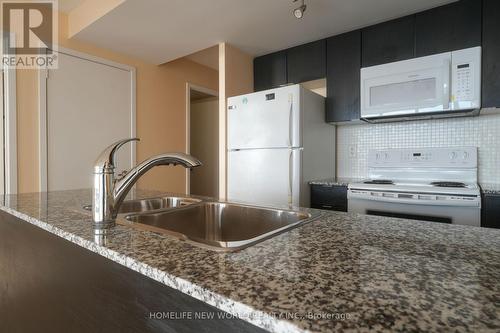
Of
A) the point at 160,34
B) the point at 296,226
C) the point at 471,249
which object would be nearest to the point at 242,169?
the point at 160,34

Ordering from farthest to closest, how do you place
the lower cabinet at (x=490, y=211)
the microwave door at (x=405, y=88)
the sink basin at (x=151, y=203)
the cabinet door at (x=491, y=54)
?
the microwave door at (x=405, y=88)
the cabinet door at (x=491, y=54)
the lower cabinet at (x=490, y=211)
the sink basin at (x=151, y=203)

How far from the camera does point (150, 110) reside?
3291 millimetres

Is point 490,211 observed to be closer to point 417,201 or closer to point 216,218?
point 417,201

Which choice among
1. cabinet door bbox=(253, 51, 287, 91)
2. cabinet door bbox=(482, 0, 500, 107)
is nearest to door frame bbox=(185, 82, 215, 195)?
cabinet door bbox=(253, 51, 287, 91)

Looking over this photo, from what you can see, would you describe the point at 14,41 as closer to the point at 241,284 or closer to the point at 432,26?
the point at 241,284

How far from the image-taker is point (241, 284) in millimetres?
420

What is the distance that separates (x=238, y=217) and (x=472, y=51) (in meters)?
2.11

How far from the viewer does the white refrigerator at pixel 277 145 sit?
2342mm

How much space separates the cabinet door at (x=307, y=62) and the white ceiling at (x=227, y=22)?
79mm

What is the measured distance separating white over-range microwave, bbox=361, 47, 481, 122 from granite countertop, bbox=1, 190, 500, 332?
1.70 meters

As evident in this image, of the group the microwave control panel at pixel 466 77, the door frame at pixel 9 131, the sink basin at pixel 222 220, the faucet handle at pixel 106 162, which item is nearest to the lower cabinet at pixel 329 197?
the microwave control panel at pixel 466 77

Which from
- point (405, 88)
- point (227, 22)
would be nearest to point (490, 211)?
point (405, 88)

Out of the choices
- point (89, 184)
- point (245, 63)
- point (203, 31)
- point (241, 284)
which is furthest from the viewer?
point (245, 63)

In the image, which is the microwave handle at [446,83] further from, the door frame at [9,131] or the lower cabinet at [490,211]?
the door frame at [9,131]
